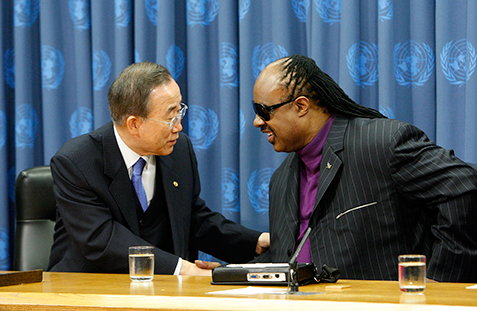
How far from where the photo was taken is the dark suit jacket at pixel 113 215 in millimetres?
2047

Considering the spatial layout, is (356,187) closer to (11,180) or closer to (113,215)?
(113,215)

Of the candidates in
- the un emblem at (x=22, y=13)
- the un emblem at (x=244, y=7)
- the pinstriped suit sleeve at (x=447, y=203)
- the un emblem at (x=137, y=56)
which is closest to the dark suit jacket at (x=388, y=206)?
the pinstriped suit sleeve at (x=447, y=203)

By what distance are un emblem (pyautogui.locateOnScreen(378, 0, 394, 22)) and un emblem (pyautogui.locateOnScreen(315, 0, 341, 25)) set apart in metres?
0.19

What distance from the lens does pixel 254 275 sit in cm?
141

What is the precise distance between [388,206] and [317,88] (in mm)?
524

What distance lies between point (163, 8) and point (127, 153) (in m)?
0.78

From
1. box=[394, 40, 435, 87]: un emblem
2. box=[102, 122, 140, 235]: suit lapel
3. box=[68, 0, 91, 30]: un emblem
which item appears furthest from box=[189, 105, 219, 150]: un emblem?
box=[394, 40, 435, 87]: un emblem

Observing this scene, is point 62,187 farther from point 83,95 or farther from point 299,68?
point 299,68

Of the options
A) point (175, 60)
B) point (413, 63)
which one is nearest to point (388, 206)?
point (413, 63)

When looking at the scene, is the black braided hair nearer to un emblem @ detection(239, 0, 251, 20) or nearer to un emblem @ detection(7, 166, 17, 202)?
un emblem @ detection(239, 0, 251, 20)

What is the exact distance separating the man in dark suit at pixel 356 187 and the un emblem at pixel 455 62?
0.37 m

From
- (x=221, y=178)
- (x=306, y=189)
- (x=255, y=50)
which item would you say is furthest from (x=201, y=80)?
(x=306, y=189)

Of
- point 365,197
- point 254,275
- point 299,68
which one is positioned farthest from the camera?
point 299,68

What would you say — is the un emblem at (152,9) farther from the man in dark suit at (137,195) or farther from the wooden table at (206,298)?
the wooden table at (206,298)
